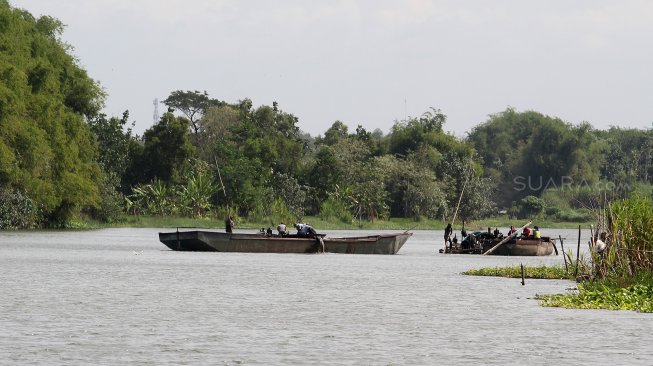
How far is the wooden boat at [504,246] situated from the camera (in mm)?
64250

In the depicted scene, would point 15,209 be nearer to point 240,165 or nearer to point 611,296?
point 240,165

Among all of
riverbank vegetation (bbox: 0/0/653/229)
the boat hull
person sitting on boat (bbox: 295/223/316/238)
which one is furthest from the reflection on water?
riverbank vegetation (bbox: 0/0/653/229)

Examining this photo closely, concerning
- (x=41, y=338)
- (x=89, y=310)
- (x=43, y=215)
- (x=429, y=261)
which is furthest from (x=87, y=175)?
(x=41, y=338)

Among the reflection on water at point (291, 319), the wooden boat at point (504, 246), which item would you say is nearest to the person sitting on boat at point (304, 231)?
the wooden boat at point (504, 246)

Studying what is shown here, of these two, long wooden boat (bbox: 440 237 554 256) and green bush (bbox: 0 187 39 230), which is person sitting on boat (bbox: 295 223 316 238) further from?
green bush (bbox: 0 187 39 230)

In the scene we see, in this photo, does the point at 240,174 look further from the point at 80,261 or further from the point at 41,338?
the point at 41,338

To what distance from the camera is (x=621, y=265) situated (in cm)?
3403

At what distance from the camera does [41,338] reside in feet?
80.8

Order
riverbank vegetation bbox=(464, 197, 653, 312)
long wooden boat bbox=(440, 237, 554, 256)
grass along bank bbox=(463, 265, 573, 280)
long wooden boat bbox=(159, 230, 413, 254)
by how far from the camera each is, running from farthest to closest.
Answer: long wooden boat bbox=(440, 237, 554, 256), long wooden boat bbox=(159, 230, 413, 254), grass along bank bbox=(463, 265, 573, 280), riverbank vegetation bbox=(464, 197, 653, 312)

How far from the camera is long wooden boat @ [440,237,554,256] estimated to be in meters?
64.2

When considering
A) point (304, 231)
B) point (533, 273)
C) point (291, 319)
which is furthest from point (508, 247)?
point (291, 319)

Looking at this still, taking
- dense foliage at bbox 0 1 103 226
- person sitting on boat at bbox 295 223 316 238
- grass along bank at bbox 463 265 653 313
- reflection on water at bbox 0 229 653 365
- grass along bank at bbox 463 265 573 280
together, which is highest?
dense foliage at bbox 0 1 103 226

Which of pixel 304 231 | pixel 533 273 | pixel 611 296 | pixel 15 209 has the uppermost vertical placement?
pixel 15 209

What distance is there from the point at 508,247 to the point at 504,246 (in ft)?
0.73
